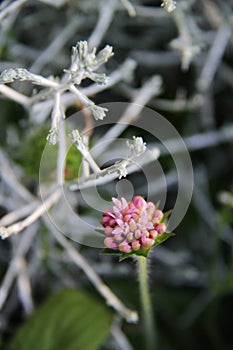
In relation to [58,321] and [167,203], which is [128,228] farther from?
[167,203]

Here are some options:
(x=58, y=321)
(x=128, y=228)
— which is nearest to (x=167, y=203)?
(x=58, y=321)

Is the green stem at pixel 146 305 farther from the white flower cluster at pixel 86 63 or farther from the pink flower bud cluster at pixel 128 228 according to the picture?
the white flower cluster at pixel 86 63

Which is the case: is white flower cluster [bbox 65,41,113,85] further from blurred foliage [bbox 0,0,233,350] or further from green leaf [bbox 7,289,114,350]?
green leaf [bbox 7,289,114,350]

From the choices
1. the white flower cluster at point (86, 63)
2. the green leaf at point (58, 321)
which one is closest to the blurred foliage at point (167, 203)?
the green leaf at point (58, 321)

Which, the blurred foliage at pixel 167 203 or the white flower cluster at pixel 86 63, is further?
the blurred foliage at pixel 167 203

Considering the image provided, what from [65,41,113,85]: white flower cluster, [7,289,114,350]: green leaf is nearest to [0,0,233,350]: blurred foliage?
[7,289,114,350]: green leaf
